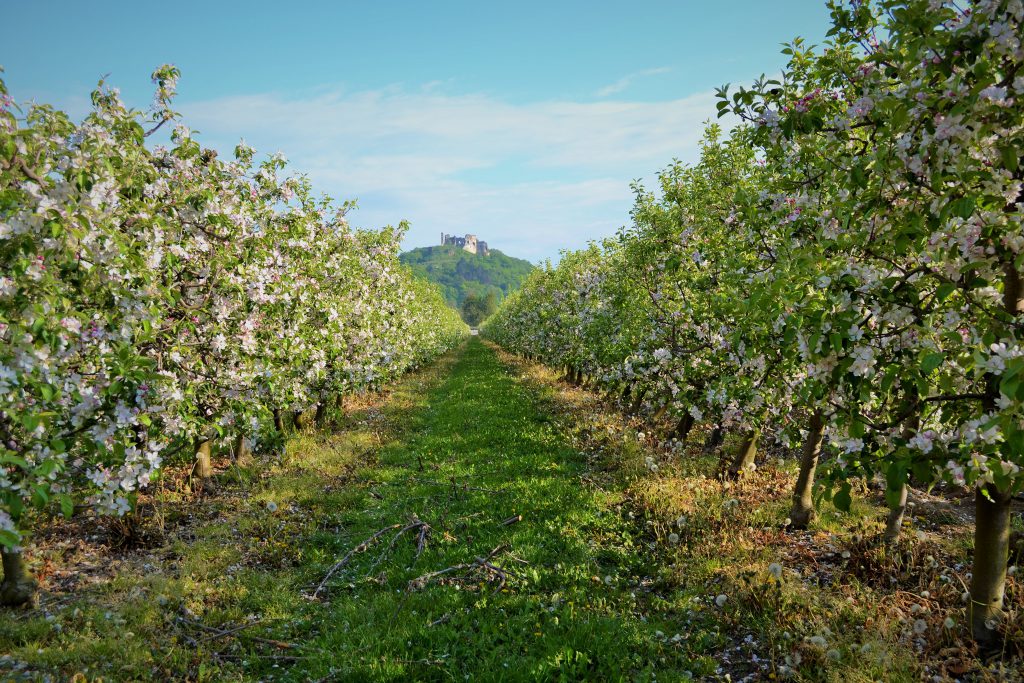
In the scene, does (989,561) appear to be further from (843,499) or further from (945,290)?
(945,290)

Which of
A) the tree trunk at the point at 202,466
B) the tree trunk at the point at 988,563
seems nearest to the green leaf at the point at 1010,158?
the tree trunk at the point at 988,563

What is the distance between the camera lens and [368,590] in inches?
292

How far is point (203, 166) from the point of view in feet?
28.9

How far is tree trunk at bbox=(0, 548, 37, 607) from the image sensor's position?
263 inches

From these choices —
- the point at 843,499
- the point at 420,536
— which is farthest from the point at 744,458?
the point at 843,499

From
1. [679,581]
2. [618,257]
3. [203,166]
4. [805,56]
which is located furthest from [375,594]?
[618,257]

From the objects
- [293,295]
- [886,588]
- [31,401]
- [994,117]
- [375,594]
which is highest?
[994,117]

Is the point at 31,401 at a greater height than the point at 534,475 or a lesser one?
greater

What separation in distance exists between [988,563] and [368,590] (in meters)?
7.05

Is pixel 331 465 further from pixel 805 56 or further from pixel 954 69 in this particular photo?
pixel 954 69

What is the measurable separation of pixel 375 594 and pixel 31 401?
447 cm

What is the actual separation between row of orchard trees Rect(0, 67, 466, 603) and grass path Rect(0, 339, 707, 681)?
1355 millimetres

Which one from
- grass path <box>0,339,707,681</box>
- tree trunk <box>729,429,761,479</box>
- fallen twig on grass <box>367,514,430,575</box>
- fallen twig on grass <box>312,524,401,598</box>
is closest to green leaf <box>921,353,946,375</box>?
grass path <box>0,339,707,681</box>

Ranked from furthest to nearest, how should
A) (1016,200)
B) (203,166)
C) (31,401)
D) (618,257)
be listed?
(618,257) < (203,166) < (31,401) < (1016,200)
